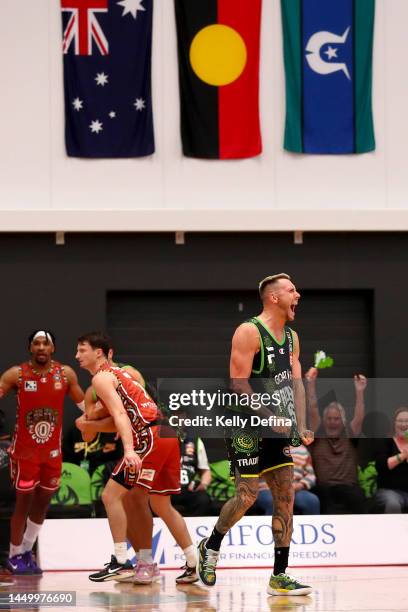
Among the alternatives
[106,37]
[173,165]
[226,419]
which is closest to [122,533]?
[226,419]

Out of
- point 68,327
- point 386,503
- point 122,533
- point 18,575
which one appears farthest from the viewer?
point 68,327

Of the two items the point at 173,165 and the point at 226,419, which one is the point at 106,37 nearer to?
the point at 173,165

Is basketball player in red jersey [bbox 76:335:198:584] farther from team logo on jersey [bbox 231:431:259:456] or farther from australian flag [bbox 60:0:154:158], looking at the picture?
australian flag [bbox 60:0:154:158]

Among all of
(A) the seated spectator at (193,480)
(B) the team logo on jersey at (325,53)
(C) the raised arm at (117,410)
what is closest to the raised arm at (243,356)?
(C) the raised arm at (117,410)

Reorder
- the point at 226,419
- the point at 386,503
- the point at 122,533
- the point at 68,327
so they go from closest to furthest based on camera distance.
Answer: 1. the point at 226,419
2. the point at 122,533
3. the point at 386,503
4. the point at 68,327

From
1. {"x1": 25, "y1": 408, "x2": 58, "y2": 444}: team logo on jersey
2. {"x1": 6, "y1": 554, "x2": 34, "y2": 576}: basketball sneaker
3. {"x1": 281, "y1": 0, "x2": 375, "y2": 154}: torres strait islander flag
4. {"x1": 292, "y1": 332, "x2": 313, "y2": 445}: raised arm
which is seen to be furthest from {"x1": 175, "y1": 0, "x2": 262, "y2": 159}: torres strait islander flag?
{"x1": 292, "y1": 332, "x2": 313, "y2": 445}: raised arm

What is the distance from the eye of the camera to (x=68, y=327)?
13305 millimetres

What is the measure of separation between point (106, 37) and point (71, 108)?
0.99 metres

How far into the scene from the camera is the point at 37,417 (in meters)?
10.4

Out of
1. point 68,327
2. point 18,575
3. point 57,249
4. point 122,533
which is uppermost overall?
point 57,249

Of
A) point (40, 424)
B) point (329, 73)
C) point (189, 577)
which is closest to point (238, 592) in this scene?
point (189, 577)

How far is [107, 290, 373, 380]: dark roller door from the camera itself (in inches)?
535

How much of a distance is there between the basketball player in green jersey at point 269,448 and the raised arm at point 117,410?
0.76 metres

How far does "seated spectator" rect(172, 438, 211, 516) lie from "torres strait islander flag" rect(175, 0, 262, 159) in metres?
4.00
